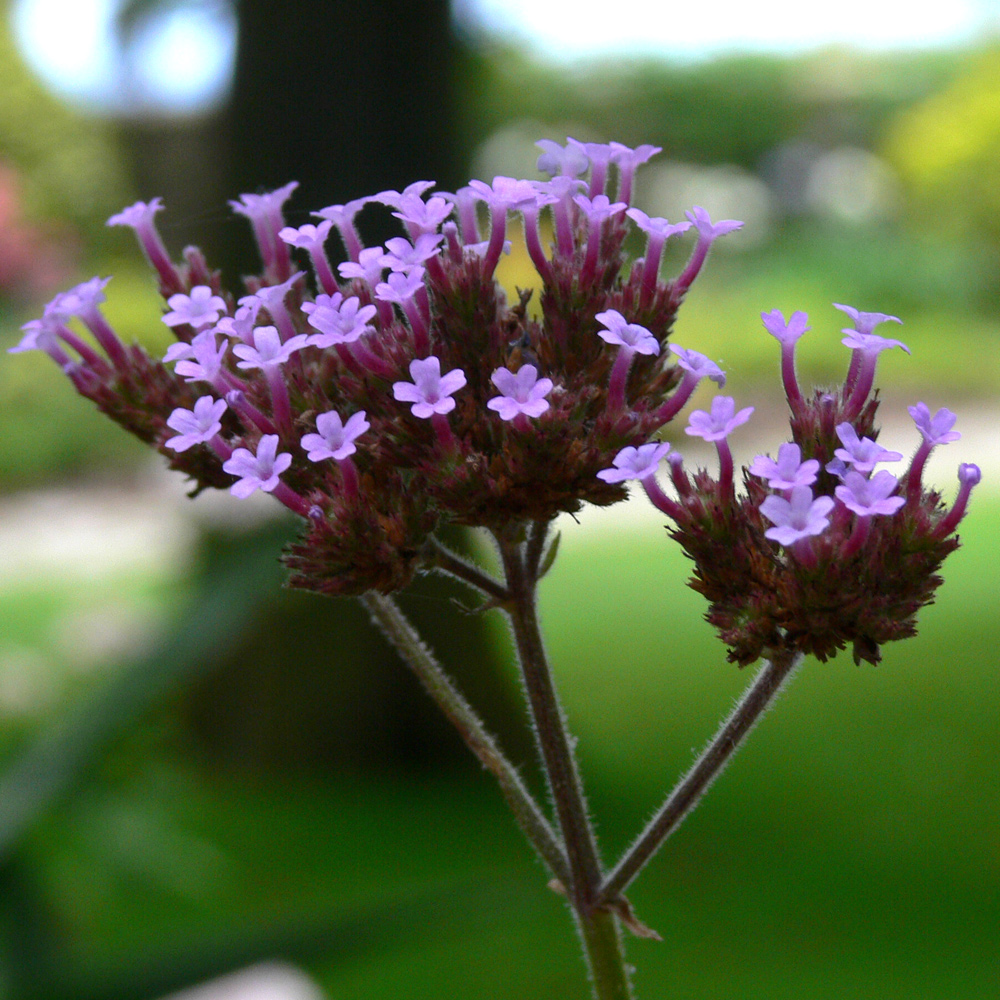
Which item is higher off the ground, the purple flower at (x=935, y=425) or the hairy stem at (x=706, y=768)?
the purple flower at (x=935, y=425)

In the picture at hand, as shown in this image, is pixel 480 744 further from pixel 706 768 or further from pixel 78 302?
pixel 78 302

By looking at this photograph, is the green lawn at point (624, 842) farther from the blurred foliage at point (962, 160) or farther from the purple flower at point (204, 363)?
the blurred foliage at point (962, 160)

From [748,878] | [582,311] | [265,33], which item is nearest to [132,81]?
[265,33]

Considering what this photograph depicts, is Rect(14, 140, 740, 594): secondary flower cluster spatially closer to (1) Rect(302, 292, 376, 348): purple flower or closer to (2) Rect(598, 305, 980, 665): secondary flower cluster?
(1) Rect(302, 292, 376, 348): purple flower

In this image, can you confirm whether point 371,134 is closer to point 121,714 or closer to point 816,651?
point 121,714

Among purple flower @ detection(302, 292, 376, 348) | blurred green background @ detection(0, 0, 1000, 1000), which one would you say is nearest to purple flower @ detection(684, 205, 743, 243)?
purple flower @ detection(302, 292, 376, 348)

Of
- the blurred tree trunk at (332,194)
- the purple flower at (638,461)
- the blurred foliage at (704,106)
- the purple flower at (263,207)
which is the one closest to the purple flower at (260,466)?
the purple flower at (638,461)
